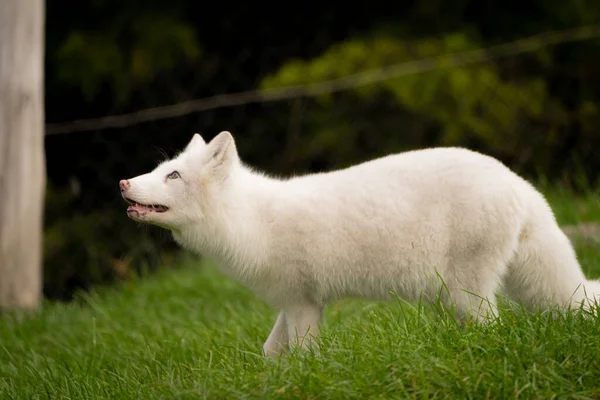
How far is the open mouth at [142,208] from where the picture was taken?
365 centimetres

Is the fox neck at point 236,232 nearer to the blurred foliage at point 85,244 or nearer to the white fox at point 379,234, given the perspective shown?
the white fox at point 379,234

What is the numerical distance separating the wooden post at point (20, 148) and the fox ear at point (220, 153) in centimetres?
250

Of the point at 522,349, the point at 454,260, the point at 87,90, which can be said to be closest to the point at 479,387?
the point at 522,349

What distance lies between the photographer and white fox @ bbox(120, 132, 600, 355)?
3.59 m

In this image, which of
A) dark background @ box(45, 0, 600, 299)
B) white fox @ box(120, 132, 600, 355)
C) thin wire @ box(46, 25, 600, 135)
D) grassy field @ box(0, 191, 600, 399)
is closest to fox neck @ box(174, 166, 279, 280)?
white fox @ box(120, 132, 600, 355)

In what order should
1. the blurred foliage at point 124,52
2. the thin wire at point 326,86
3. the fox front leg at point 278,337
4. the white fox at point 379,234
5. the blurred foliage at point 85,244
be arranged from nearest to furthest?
the white fox at point 379,234, the fox front leg at point 278,337, the thin wire at point 326,86, the blurred foliage at point 85,244, the blurred foliage at point 124,52

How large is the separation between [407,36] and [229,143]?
5659 millimetres

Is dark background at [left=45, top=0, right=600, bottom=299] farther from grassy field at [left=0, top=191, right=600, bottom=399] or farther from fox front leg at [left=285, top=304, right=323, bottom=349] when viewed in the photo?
fox front leg at [left=285, top=304, right=323, bottom=349]

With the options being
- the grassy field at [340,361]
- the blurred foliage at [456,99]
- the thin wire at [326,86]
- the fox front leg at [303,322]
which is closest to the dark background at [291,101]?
the blurred foliage at [456,99]

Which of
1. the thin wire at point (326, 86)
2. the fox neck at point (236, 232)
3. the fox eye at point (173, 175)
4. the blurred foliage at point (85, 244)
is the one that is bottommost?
the blurred foliage at point (85, 244)

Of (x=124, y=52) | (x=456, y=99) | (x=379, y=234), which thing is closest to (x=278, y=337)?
(x=379, y=234)

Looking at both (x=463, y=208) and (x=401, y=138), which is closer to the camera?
(x=463, y=208)

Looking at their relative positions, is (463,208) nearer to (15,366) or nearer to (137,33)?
(15,366)

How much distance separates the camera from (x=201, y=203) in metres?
3.78
